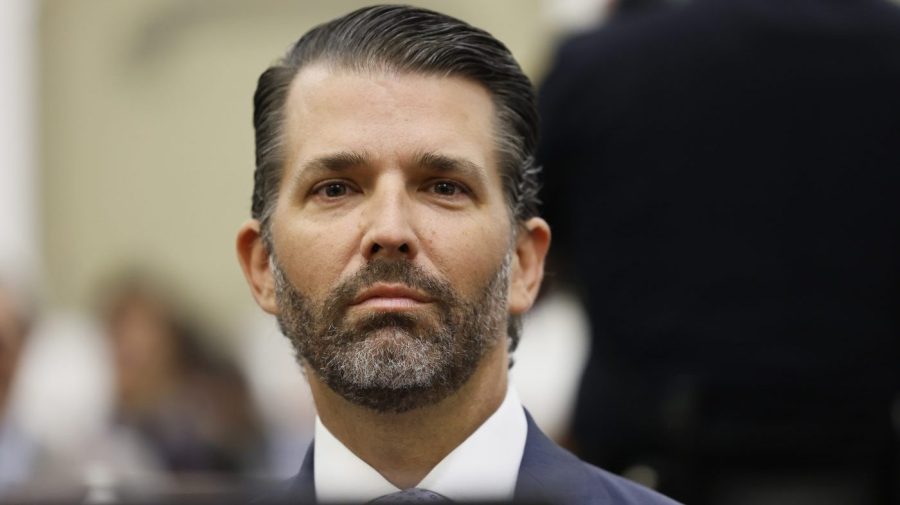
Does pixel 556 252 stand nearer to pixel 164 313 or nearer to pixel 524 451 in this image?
pixel 524 451

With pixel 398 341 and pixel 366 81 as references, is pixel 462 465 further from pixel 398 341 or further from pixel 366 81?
pixel 366 81

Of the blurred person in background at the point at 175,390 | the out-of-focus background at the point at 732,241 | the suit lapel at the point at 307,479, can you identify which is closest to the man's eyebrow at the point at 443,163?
the suit lapel at the point at 307,479

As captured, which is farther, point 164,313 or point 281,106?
point 164,313

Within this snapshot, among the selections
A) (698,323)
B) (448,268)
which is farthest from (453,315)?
(698,323)

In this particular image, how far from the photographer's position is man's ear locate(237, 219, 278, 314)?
3686 mm

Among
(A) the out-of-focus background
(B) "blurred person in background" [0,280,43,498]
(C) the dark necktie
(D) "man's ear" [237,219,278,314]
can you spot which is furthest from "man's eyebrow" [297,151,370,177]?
(B) "blurred person in background" [0,280,43,498]

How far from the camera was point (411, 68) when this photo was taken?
3.52m

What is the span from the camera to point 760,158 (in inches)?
197

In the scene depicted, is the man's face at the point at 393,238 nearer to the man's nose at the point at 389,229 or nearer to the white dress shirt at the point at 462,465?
the man's nose at the point at 389,229

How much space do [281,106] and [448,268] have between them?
49 centimetres

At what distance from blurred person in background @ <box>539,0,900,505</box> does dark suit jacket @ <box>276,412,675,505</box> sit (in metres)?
1.50

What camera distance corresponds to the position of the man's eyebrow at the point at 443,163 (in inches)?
136

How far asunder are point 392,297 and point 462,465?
315 mm

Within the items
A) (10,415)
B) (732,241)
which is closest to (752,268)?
(732,241)
